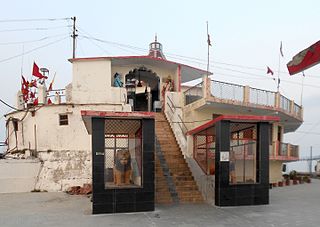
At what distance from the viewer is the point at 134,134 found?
11.4 meters

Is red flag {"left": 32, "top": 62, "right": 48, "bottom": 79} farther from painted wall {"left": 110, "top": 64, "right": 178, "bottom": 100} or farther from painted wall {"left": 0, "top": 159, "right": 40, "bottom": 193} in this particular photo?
painted wall {"left": 0, "top": 159, "right": 40, "bottom": 193}

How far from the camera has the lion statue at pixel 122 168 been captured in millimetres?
9962

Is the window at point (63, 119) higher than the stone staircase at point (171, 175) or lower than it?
higher

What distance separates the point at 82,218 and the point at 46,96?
9975 mm

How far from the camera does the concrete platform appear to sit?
8117 millimetres

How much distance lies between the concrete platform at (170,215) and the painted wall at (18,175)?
310cm

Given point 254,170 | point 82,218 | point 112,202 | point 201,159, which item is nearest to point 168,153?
point 201,159

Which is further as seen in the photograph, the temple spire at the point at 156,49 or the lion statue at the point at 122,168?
the temple spire at the point at 156,49

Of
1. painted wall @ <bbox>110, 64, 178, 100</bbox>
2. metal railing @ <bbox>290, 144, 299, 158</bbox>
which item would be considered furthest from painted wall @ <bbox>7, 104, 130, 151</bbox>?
metal railing @ <bbox>290, 144, 299, 158</bbox>

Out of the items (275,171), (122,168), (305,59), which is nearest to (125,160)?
(122,168)

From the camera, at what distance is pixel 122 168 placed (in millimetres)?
10180

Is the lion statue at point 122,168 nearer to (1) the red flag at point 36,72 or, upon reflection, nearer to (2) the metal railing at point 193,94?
(2) the metal railing at point 193,94

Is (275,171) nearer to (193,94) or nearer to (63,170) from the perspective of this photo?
(193,94)

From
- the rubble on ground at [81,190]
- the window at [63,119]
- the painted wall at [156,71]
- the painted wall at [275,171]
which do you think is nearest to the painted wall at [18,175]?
the rubble on ground at [81,190]
